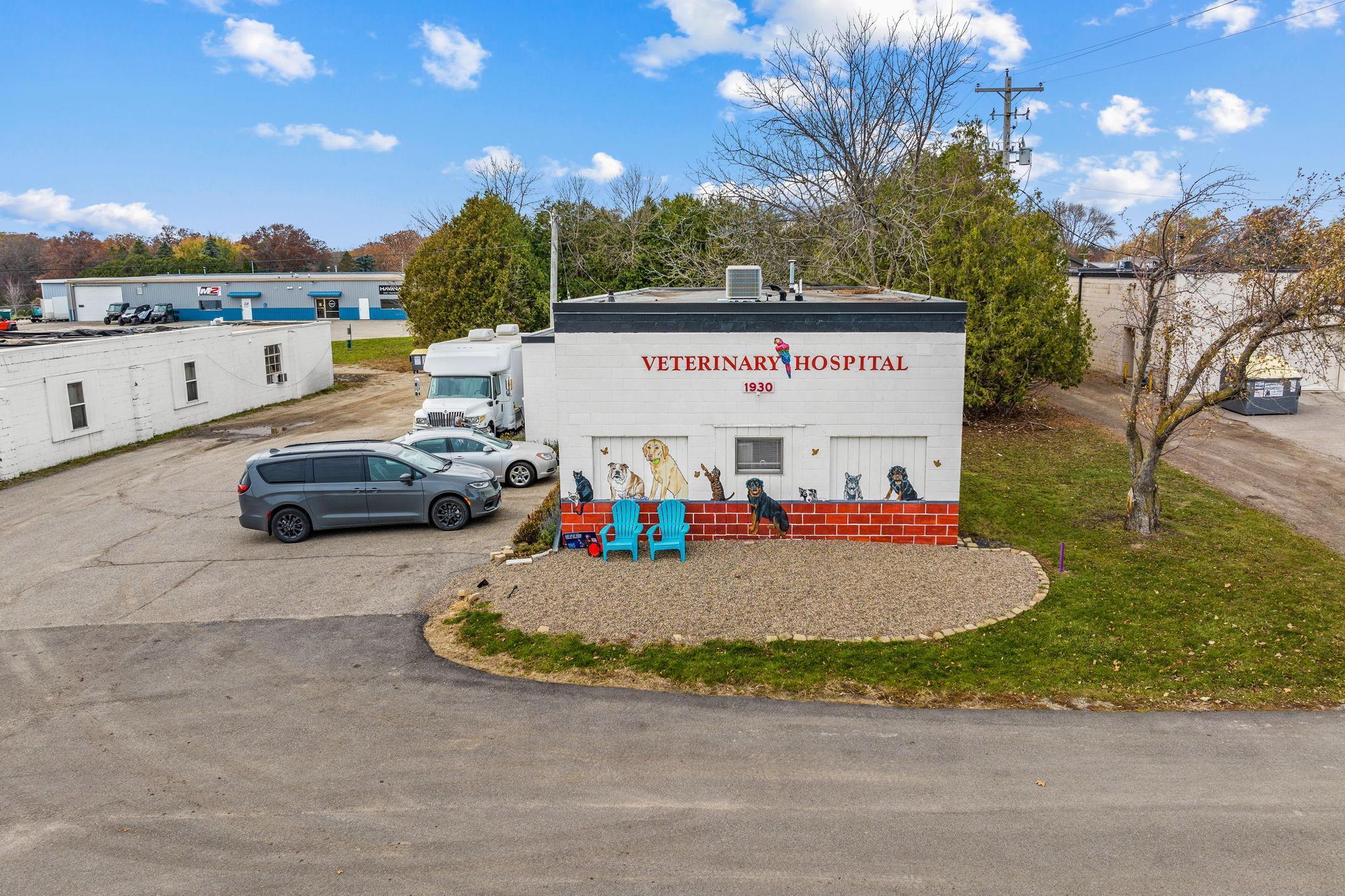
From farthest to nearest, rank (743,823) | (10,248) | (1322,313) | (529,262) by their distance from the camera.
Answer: (10,248)
(529,262)
(1322,313)
(743,823)

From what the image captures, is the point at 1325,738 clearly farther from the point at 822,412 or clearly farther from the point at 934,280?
the point at 934,280

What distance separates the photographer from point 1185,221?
15.2m

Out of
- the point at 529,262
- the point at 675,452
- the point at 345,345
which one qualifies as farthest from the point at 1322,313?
the point at 345,345

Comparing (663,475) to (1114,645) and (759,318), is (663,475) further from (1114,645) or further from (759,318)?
(1114,645)

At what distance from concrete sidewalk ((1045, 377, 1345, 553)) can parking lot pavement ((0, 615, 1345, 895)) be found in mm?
9539

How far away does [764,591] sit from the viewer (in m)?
12.3

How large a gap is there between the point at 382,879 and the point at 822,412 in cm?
934

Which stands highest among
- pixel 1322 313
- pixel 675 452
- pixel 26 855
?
pixel 1322 313

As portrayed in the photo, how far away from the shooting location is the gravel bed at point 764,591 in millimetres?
11305

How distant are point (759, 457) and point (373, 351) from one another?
131 ft

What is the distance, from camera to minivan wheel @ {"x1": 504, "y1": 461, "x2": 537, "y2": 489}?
63.7ft

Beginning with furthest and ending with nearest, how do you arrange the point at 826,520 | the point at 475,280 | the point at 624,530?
the point at 475,280, the point at 826,520, the point at 624,530

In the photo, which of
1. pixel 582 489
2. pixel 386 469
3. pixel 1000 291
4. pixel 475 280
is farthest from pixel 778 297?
pixel 475 280

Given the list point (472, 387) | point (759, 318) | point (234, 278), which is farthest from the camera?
point (234, 278)
